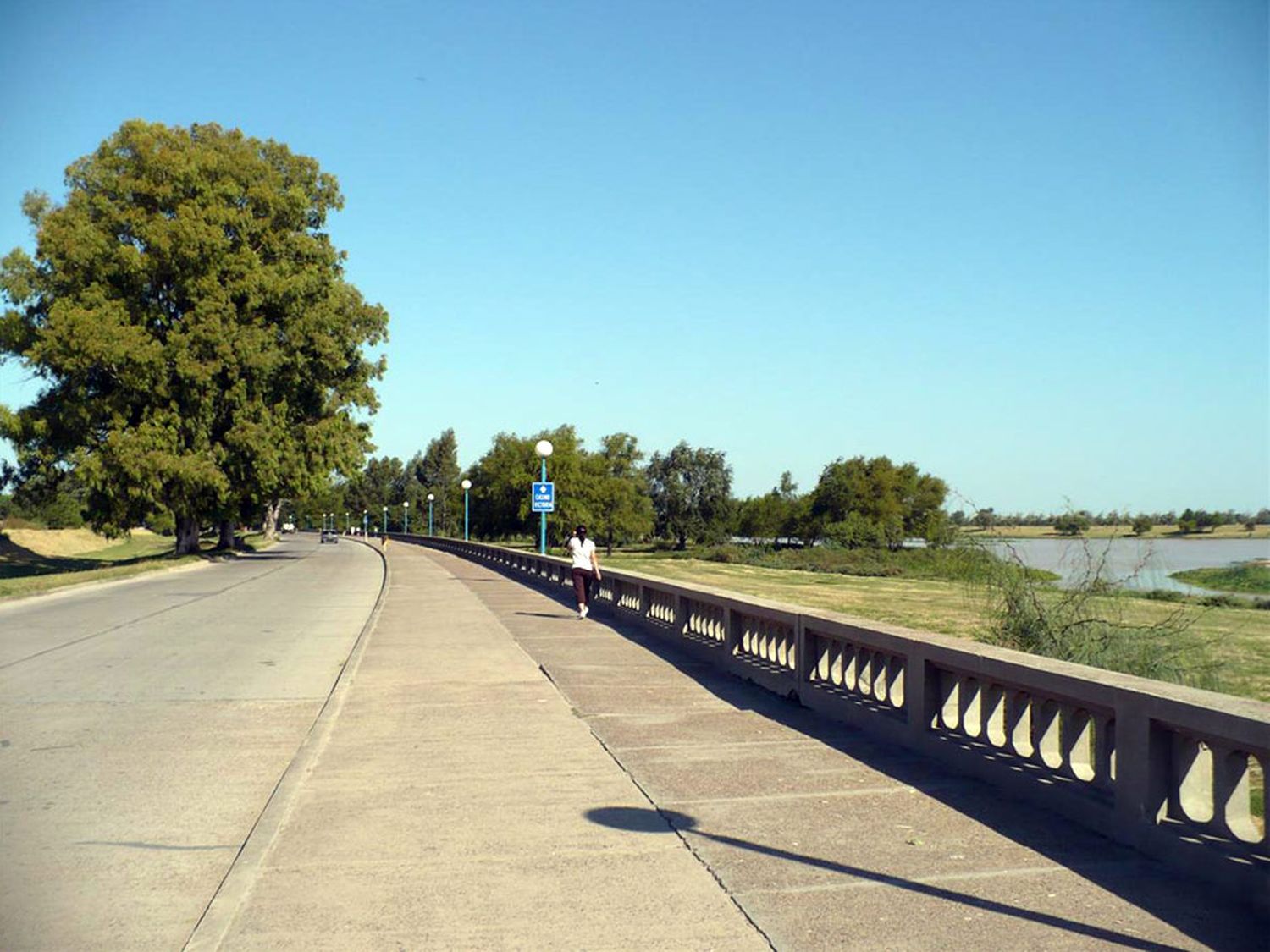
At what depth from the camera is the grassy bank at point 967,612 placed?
45.7 feet

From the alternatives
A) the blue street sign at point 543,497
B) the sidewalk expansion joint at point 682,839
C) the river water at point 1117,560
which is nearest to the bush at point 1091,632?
the river water at point 1117,560

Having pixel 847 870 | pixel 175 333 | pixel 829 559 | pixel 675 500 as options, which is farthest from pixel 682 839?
pixel 675 500

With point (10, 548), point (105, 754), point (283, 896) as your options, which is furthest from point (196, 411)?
point (283, 896)

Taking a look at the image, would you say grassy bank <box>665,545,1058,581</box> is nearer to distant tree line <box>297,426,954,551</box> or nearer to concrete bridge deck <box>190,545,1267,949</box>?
distant tree line <box>297,426,954,551</box>

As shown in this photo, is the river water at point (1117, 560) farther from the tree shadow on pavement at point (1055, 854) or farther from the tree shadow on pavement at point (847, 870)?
the tree shadow on pavement at point (847, 870)

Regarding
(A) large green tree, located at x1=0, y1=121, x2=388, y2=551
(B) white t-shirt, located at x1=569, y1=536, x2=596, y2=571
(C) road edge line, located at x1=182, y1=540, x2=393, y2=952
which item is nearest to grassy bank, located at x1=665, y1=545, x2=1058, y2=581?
(A) large green tree, located at x1=0, y1=121, x2=388, y2=551

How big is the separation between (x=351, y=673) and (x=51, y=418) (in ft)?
119

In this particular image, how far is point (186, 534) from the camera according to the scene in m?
49.1

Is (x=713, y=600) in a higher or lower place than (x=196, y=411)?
lower

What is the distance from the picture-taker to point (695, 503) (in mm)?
128000

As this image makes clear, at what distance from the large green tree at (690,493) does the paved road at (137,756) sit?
107254 mm

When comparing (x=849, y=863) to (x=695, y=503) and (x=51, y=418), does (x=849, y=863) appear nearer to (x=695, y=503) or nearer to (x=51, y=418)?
(x=51, y=418)

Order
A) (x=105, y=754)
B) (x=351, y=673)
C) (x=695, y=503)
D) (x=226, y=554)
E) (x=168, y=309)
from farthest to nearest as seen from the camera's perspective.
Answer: (x=695, y=503) → (x=226, y=554) → (x=168, y=309) → (x=351, y=673) → (x=105, y=754)

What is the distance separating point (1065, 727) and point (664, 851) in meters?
2.54
